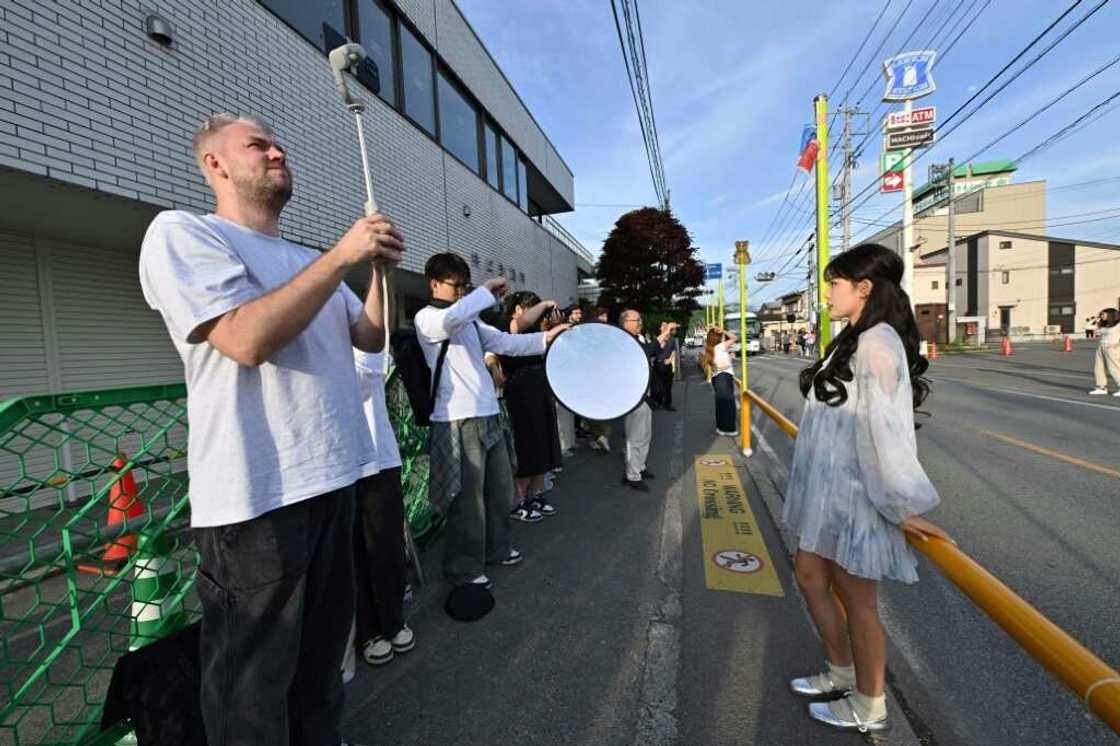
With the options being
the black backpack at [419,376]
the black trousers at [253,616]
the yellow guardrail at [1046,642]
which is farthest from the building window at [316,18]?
the yellow guardrail at [1046,642]

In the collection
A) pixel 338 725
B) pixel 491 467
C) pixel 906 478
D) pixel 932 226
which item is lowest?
pixel 338 725

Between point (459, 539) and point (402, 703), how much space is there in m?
0.89

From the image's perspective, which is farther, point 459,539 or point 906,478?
point 459,539

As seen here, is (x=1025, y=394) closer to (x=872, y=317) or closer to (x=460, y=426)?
(x=872, y=317)

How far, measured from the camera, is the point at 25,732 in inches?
79.4

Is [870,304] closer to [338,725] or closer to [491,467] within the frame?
[491,467]

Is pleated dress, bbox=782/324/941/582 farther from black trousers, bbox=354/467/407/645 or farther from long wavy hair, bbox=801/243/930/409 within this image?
black trousers, bbox=354/467/407/645

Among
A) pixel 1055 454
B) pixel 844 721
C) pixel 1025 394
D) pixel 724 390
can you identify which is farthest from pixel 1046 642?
pixel 1025 394

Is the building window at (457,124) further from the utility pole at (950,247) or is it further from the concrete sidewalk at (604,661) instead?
the utility pole at (950,247)

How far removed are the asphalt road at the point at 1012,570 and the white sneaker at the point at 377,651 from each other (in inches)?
94.2

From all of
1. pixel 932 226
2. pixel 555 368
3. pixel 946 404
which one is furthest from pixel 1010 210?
pixel 555 368

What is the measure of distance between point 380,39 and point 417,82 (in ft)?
4.04

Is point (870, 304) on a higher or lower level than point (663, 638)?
higher

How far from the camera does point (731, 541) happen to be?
3688 mm
